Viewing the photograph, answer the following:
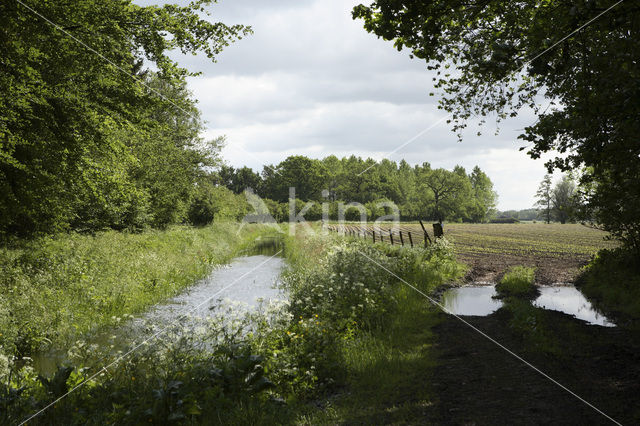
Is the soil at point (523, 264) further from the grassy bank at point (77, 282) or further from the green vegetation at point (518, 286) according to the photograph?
the grassy bank at point (77, 282)

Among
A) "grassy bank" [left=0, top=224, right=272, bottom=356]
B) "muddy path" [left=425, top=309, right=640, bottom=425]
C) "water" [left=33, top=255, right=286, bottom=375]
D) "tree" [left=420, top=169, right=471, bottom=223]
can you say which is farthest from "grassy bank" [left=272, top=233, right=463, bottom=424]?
"tree" [left=420, top=169, right=471, bottom=223]

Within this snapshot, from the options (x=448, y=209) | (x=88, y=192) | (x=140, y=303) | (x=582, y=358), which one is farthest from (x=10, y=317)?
(x=448, y=209)

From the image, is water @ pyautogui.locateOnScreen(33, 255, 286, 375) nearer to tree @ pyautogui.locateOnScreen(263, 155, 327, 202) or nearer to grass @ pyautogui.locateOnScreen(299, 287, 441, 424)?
grass @ pyautogui.locateOnScreen(299, 287, 441, 424)

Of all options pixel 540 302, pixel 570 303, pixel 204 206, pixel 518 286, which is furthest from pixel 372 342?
pixel 204 206

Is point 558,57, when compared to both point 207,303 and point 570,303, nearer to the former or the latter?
point 570,303

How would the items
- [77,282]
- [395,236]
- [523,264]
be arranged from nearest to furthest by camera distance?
[77,282] → [523,264] → [395,236]

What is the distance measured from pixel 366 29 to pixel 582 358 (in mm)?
7767

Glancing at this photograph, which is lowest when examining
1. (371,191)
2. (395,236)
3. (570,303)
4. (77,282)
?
(570,303)

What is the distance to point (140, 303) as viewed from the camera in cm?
1452

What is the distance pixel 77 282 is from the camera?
45.0ft

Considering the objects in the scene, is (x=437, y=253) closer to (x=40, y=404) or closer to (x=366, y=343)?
(x=366, y=343)

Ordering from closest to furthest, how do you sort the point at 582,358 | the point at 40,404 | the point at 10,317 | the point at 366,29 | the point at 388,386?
the point at 40,404 → the point at 388,386 → the point at 582,358 → the point at 366,29 → the point at 10,317

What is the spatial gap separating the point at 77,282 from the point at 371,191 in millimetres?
38293

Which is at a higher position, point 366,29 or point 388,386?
point 366,29
